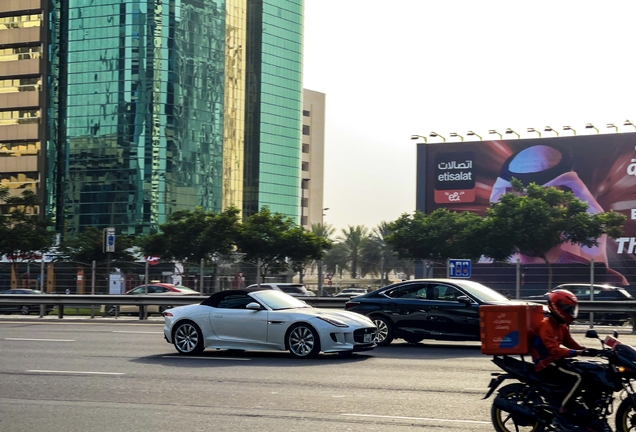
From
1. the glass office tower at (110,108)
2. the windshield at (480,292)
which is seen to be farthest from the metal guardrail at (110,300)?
the glass office tower at (110,108)

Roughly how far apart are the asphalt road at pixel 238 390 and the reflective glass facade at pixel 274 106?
93908 millimetres

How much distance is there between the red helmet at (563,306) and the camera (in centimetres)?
836

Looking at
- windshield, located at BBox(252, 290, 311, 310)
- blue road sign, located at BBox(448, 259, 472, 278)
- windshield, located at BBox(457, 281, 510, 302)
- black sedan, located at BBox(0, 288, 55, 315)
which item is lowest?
black sedan, located at BBox(0, 288, 55, 315)

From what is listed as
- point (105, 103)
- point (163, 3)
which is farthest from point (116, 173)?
point (163, 3)

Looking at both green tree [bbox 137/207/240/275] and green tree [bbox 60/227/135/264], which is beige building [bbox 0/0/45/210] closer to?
green tree [bbox 60/227/135/264]

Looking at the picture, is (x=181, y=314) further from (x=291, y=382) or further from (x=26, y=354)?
(x=291, y=382)

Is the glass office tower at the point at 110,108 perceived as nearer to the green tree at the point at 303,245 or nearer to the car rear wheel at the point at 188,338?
the green tree at the point at 303,245

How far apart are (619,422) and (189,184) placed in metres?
93.5

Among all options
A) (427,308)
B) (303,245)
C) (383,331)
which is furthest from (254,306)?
(303,245)

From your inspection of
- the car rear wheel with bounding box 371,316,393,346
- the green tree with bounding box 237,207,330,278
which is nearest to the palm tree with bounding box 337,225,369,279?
the green tree with bounding box 237,207,330,278

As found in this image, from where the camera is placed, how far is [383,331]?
1895 cm

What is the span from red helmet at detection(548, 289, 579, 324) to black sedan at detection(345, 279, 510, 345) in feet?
31.0

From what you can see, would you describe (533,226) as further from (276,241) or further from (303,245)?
(276,241)

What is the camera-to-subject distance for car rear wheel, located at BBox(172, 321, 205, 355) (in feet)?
56.9
